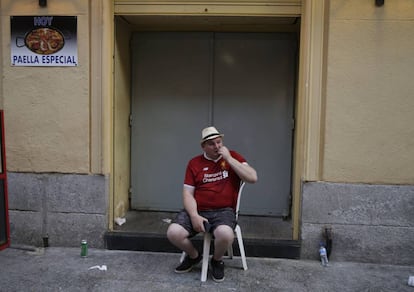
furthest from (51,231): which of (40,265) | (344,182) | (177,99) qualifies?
(344,182)

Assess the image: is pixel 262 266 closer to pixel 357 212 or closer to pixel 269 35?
pixel 357 212

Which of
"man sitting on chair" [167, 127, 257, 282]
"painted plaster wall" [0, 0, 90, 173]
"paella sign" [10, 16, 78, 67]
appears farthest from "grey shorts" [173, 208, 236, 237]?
"paella sign" [10, 16, 78, 67]

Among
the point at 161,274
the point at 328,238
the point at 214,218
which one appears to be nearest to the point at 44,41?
the point at 214,218

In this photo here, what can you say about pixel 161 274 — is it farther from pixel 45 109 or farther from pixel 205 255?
pixel 45 109

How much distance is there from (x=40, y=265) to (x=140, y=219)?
4.45ft

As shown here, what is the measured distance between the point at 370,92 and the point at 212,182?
6.16 feet

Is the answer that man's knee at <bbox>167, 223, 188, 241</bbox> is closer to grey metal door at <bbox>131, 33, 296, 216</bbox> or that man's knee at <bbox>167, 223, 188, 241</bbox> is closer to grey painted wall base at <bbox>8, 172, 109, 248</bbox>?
grey painted wall base at <bbox>8, 172, 109, 248</bbox>

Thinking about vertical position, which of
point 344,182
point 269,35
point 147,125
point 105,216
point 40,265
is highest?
point 269,35

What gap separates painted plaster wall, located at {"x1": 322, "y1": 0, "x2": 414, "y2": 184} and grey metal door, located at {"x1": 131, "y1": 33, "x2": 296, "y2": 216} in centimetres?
107

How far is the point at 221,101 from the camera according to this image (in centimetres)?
549

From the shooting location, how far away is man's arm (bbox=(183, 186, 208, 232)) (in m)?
3.84

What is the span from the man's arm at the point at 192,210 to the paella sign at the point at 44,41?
194cm

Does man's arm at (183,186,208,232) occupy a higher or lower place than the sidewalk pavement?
higher

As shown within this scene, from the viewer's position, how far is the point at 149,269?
13.8ft
